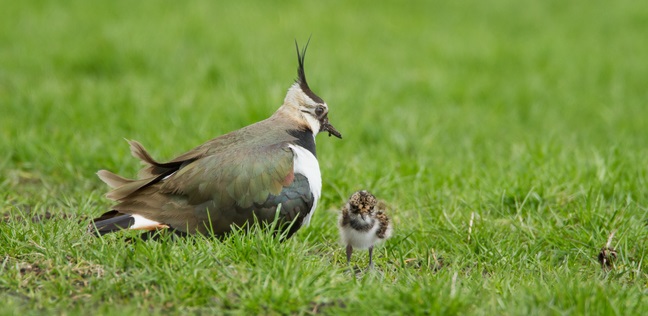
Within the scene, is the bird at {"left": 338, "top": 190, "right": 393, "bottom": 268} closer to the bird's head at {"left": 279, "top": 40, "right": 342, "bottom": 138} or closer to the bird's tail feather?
the bird's head at {"left": 279, "top": 40, "right": 342, "bottom": 138}

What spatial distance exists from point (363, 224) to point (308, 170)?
1.59 feet

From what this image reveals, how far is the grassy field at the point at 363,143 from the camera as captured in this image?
163 inches

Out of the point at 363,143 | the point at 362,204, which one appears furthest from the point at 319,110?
the point at 363,143

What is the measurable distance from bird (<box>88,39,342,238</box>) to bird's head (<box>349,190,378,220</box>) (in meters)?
0.24

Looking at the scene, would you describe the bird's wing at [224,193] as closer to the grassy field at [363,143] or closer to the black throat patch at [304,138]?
the grassy field at [363,143]

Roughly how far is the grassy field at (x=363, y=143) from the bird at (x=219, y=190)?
237 millimetres

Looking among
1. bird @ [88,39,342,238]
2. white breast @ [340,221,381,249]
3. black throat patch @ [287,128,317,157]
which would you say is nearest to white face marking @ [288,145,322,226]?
bird @ [88,39,342,238]

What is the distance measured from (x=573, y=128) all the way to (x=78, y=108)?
5.09m

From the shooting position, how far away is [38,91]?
28.7 feet

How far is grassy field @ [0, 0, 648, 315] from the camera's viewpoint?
13.6 feet

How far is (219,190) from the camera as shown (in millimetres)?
4883

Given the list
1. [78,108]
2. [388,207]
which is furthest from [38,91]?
[388,207]

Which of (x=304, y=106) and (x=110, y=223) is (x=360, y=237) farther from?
(x=110, y=223)

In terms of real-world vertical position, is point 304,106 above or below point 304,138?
above
